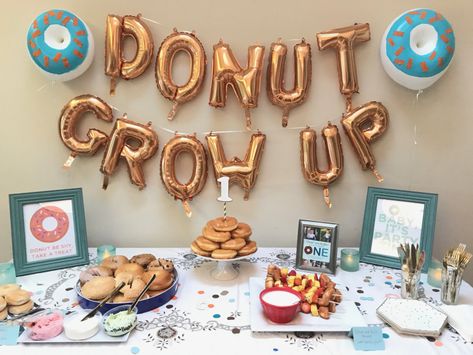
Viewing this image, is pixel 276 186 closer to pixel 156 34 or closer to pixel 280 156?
pixel 280 156

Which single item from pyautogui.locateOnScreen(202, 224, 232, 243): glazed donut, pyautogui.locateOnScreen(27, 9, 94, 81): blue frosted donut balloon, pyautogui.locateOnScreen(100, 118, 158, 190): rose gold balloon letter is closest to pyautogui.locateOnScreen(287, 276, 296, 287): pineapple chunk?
pyautogui.locateOnScreen(202, 224, 232, 243): glazed donut

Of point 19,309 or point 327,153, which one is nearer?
point 19,309

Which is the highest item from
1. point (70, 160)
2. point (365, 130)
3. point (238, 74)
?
point (238, 74)

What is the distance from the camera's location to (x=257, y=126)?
1.40m

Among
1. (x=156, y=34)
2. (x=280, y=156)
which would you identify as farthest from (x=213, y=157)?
(x=156, y=34)

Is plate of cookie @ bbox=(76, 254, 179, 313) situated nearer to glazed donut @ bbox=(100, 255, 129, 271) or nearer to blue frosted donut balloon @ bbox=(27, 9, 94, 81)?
glazed donut @ bbox=(100, 255, 129, 271)

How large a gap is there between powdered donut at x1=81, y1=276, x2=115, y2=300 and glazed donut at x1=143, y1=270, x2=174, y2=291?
0.10 meters

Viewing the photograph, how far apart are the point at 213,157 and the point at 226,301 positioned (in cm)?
53

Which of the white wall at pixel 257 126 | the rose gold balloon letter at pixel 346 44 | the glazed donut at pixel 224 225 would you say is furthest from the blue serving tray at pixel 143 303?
the rose gold balloon letter at pixel 346 44

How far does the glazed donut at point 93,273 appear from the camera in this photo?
3.56 feet

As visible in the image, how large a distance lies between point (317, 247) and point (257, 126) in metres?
0.49

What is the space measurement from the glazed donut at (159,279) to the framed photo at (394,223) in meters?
0.68

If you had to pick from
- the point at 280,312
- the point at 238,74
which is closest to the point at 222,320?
the point at 280,312

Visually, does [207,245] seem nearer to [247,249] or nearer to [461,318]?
[247,249]
